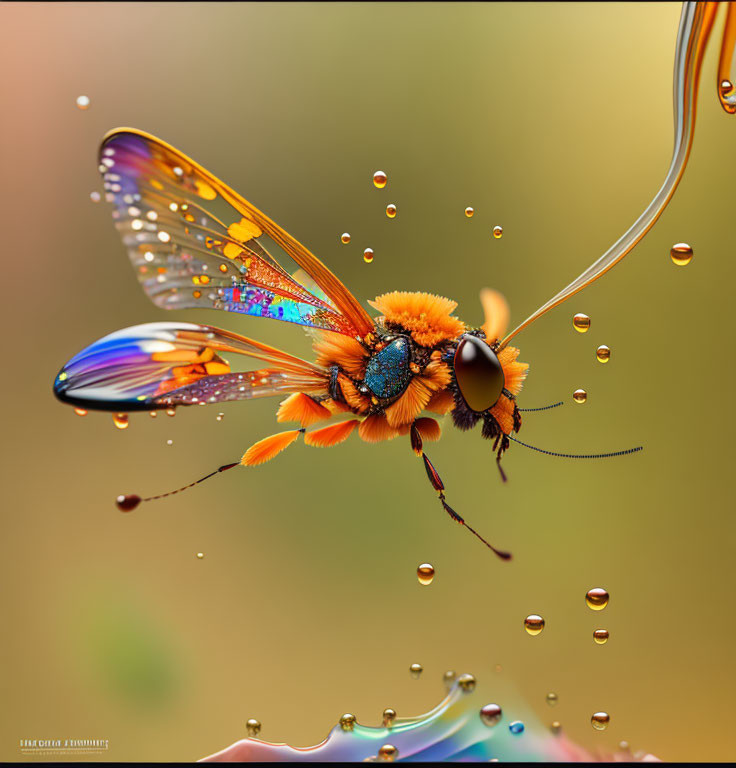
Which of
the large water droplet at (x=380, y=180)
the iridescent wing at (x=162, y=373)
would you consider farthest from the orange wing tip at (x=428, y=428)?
the large water droplet at (x=380, y=180)

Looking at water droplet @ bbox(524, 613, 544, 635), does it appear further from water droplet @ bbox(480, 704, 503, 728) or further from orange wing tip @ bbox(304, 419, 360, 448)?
orange wing tip @ bbox(304, 419, 360, 448)

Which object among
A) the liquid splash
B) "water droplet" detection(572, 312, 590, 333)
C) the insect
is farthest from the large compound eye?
the liquid splash

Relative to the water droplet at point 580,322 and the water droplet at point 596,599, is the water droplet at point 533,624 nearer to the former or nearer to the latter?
the water droplet at point 596,599

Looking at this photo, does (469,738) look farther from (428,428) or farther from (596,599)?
Answer: (428,428)

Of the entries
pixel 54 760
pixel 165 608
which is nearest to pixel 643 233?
pixel 165 608

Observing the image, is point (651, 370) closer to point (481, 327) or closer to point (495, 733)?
point (481, 327)
